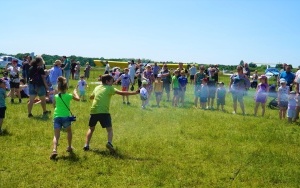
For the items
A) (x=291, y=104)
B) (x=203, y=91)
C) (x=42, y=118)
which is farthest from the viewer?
(x=203, y=91)

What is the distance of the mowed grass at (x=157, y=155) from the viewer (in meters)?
6.34

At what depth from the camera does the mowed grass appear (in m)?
6.34

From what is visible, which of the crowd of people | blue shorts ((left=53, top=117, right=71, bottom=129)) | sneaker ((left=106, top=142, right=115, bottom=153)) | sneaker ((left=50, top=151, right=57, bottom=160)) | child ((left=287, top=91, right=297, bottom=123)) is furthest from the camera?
child ((left=287, top=91, right=297, bottom=123))

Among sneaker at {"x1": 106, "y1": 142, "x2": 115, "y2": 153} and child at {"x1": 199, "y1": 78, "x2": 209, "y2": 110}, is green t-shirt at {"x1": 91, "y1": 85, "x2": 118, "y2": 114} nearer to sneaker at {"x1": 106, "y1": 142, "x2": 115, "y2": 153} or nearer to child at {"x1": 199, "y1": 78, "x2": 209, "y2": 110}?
sneaker at {"x1": 106, "y1": 142, "x2": 115, "y2": 153}

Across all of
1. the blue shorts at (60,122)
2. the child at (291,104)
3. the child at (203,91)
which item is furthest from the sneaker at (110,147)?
the child at (203,91)

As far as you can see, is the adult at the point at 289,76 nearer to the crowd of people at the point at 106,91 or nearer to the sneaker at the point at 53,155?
the crowd of people at the point at 106,91

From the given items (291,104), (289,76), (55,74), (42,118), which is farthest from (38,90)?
(289,76)

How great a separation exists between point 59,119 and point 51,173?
1.33m

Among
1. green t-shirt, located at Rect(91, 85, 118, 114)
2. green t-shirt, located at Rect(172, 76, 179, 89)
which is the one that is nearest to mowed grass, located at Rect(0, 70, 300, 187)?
green t-shirt, located at Rect(91, 85, 118, 114)

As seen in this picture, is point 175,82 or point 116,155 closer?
point 116,155

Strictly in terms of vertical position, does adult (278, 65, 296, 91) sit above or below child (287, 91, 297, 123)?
above

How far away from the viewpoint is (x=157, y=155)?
7867 millimetres

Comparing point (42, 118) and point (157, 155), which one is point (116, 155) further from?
point (42, 118)

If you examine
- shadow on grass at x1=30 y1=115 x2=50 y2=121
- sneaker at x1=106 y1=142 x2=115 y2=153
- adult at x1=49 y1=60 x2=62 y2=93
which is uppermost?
adult at x1=49 y1=60 x2=62 y2=93
